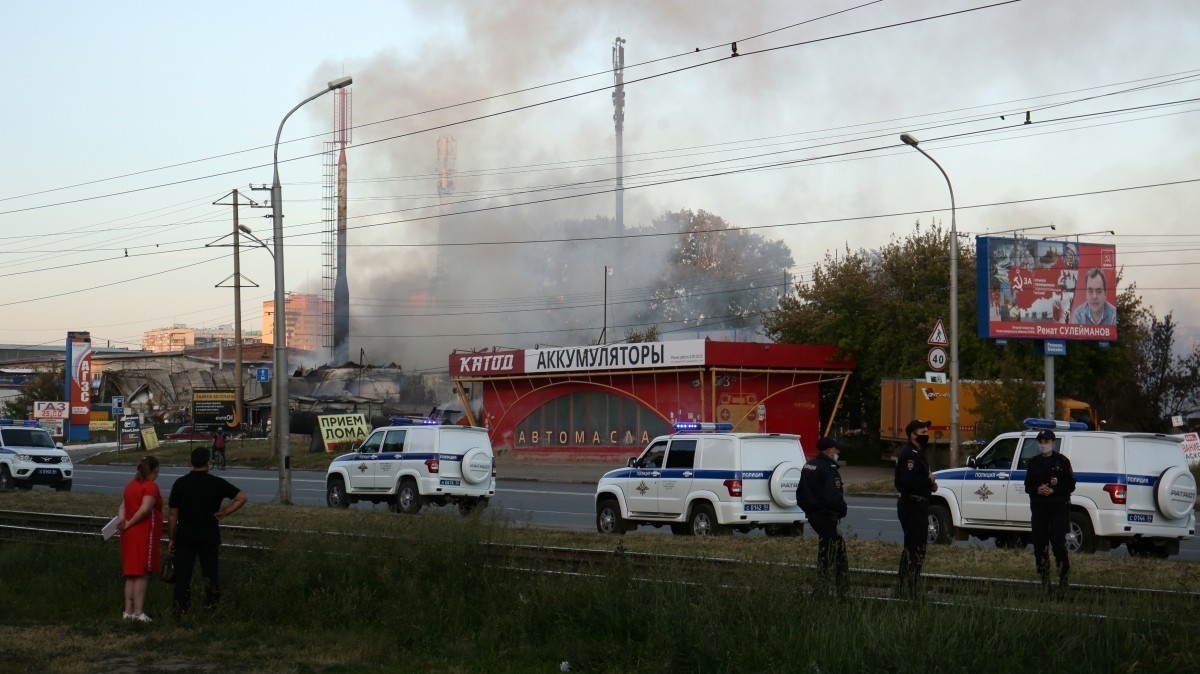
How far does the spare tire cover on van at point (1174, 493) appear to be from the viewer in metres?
15.9

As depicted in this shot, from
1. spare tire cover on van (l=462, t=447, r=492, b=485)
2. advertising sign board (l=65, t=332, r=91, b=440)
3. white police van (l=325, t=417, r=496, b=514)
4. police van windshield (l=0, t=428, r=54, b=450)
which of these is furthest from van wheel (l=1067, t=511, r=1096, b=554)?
advertising sign board (l=65, t=332, r=91, b=440)

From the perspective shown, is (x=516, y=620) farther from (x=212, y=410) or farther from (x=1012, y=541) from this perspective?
(x=212, y=410)

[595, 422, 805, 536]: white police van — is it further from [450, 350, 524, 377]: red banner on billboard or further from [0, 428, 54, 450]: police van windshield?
[450, 350, 524, 377]: red banner on billboard

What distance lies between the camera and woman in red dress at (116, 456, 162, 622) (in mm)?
11938

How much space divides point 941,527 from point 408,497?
36.7 ft

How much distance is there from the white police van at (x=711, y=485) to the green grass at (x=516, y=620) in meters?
3.74

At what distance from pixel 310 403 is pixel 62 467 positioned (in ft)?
125

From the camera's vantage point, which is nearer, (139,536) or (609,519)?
(139,536)

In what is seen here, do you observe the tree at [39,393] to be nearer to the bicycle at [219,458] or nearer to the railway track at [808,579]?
the bicycle at [219,458]

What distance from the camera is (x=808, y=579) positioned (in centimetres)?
945

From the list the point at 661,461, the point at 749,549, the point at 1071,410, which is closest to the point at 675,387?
the point at 1071,410

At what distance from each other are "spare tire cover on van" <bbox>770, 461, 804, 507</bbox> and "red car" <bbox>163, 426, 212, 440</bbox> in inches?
1798

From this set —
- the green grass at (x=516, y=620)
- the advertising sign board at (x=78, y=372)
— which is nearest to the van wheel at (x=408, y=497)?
the green grass at (x=516, y=620)

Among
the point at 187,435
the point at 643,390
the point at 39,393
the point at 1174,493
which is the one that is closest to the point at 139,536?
the point at 1174,493
